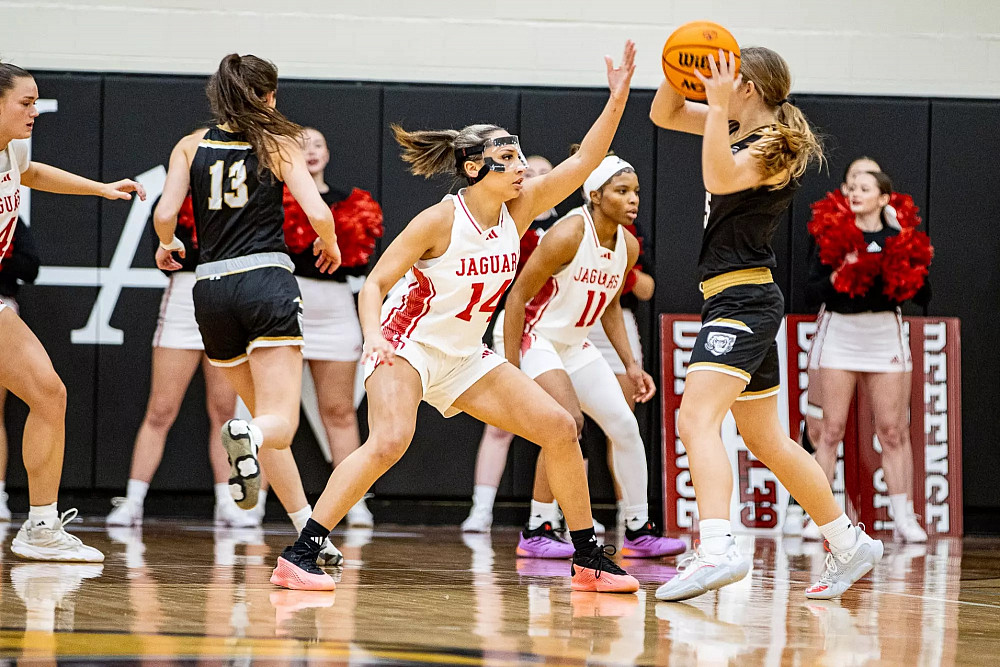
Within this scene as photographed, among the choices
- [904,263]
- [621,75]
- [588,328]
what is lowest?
[588,328]

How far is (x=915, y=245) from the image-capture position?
23.7ft

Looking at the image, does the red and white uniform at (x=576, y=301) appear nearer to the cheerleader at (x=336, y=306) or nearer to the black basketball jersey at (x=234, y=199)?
the black basketball jersey at (x=234, y=199)

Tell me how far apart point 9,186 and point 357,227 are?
2639 millimetres

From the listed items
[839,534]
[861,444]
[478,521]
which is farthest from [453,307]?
[861,444]

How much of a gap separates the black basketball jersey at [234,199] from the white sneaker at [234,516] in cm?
288

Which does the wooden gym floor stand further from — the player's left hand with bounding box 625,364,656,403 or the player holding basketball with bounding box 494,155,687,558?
the player's left hand with bounding box 625,364,656,403

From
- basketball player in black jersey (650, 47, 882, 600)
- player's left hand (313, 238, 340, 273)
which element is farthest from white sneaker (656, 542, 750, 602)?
player's left hand (313, 238, 340, 273)

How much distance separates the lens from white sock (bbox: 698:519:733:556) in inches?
155

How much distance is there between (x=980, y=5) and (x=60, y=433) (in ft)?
21.3

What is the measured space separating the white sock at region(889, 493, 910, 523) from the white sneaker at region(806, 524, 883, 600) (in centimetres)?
313

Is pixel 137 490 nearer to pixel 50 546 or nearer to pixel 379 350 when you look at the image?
pixel 50 546

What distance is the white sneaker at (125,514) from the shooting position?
7.00 meters

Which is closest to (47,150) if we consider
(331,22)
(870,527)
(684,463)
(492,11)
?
(331,22)

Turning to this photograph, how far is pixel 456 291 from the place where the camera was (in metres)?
4.16
